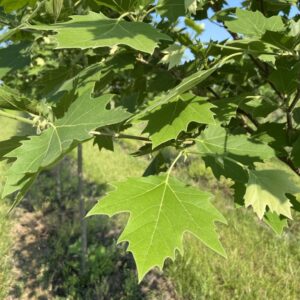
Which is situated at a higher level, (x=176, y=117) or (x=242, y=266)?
(x=176, y=117)

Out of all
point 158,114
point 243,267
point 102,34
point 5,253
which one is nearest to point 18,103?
point 102,34

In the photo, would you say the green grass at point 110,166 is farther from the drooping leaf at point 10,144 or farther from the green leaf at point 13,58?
the drooping leaf at point 10,144

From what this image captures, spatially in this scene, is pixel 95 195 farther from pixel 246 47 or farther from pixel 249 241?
pixel 246 47

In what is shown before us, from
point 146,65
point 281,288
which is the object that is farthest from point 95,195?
point 146,65

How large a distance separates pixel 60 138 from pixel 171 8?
0.66 metres

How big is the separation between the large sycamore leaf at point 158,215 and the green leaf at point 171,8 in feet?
1.87

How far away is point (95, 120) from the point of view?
1.02m

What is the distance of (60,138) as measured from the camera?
0.97 metres

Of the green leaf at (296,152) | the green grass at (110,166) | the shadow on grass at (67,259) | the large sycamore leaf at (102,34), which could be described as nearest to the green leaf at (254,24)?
the large sycamore leaf at (102,34)

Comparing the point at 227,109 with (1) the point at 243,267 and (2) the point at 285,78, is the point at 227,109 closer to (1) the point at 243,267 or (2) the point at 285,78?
(2) the point at 285,78

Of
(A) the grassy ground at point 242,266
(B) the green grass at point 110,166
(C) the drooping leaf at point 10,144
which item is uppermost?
(C) the drooping leaf at point 10,144

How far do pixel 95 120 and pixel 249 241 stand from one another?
488cm

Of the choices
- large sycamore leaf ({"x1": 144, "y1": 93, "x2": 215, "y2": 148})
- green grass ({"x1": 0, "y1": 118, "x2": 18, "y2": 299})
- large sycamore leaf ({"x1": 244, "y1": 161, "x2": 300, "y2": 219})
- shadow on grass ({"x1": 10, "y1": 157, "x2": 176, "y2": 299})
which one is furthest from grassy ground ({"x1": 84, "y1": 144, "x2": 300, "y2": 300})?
large sycamore leaf ({"x1": 144, "y1": 93, "x2": 215, "y2": 148})

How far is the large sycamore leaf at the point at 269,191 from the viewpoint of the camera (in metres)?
1.31
